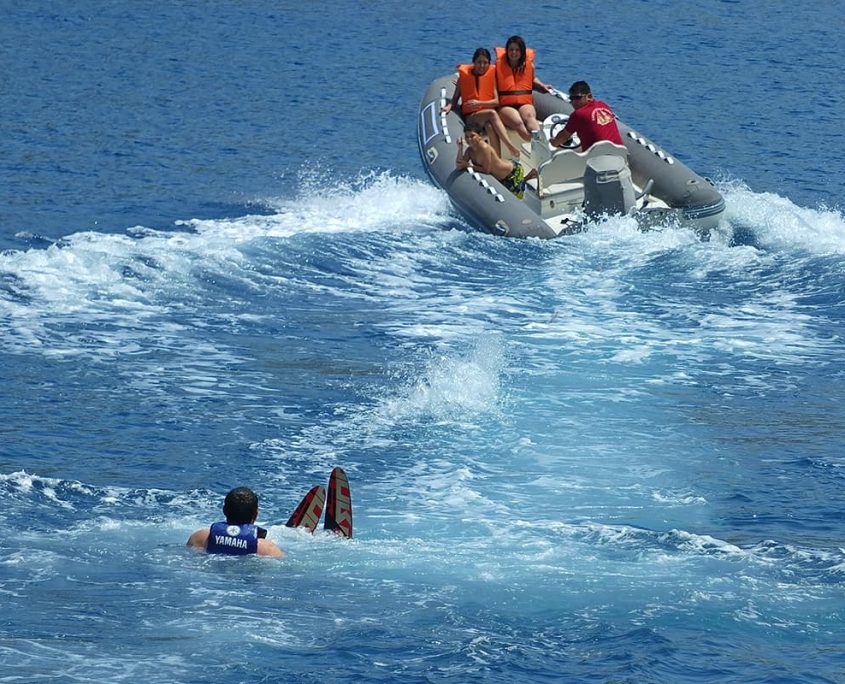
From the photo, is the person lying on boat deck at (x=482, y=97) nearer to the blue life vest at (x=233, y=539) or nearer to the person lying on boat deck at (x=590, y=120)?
the person lying on boat deck at (x=590, y=120)

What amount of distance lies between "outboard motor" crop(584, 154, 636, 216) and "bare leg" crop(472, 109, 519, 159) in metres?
1.49

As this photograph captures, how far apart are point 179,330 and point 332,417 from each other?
269cm

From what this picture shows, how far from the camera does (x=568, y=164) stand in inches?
663

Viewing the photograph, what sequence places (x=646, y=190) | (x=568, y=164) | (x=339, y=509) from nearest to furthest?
(x=339, y=509) → (x=646, y=190) → (x=568, y=164)

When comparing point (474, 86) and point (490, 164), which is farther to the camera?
point (474, 86)

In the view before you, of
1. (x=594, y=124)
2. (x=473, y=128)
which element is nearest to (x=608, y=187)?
(x=594, y=124)

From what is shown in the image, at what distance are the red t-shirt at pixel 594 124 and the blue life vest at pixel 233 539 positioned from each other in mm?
8723

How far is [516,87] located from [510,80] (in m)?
0.11

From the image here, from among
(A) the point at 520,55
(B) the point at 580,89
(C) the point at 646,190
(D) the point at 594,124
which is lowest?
(C) the point at 646,190

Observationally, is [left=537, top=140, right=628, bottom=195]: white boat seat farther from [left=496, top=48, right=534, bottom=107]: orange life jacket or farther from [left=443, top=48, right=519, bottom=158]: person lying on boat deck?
[left=496, top=48, right=534, bottom=107]: orange life jacket

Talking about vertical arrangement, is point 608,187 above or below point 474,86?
below

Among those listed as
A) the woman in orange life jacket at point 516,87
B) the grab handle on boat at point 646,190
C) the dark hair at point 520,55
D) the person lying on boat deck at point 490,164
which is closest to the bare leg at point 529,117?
the woman in orange life jacket at point 516,87

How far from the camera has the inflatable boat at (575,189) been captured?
16141mm

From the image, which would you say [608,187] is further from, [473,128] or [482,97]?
[482,97]
